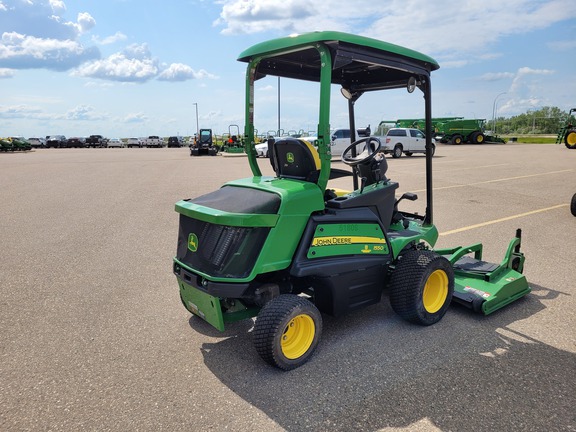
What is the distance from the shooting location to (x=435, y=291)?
4.00 m

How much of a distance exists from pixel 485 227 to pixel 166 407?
20.9 feet

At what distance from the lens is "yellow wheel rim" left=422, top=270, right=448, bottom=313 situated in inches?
154

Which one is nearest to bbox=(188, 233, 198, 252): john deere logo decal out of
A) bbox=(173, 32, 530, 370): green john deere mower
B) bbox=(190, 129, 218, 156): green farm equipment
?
bbox=(173, 32, 530, 370): green john deere mower

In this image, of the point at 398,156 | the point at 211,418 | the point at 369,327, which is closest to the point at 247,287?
the point at 211,418

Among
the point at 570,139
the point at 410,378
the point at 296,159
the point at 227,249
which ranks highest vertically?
the point at 570,139

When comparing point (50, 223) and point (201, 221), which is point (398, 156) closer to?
point (50, 223)

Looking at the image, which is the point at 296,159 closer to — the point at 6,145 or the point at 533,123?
the point at 6,145

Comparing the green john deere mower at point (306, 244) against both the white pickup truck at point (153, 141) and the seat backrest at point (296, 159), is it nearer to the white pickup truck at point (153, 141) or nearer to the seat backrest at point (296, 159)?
the seat backrest at point (296, 159)

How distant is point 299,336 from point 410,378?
0.83 meters

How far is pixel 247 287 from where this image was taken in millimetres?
3137

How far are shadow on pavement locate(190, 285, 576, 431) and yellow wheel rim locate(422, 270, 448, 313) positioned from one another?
171 millimetres

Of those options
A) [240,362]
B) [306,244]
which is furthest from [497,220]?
[240,362]

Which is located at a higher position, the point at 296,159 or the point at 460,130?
the point at 460,130

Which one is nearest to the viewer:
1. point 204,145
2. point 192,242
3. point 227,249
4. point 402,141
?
point 227,249
